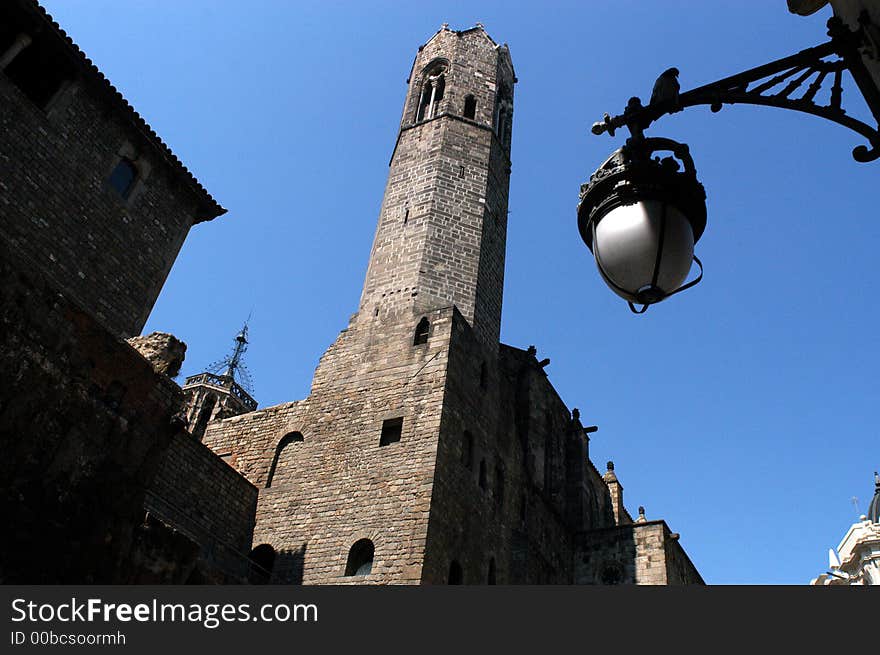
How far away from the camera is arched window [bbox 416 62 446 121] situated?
22.0 m

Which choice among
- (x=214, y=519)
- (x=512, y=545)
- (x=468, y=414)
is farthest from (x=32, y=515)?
(x=512, y=545)

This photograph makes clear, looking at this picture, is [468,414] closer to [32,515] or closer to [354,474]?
[354,474]

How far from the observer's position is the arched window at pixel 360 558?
13141 millimetres

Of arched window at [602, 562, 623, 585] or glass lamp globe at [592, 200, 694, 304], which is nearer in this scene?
glass lamp globe at [592, 200, 694, 304]

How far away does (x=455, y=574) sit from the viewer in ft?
45.1

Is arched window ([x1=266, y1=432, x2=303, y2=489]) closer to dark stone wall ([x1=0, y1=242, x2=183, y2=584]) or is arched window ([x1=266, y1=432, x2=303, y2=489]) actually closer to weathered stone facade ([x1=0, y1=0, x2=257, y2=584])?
weathered stone facade ([x1=0, y1=0, x2=257, y2=584])

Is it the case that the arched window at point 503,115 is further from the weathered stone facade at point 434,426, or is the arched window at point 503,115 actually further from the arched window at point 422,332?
the arched window at point 422,332

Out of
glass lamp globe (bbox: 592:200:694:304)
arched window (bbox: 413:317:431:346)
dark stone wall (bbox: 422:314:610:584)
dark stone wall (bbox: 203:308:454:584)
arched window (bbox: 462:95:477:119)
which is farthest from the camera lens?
arched window (bbox: 462:95:477:119)

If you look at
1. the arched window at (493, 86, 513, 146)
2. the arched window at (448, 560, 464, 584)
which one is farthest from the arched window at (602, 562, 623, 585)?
the arched window at (493, 86, 513, 146)

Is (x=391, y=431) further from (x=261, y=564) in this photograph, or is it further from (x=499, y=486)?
(x=261, y=564)

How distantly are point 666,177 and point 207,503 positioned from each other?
12.5m

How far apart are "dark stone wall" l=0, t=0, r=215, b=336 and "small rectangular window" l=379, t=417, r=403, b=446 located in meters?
5.51

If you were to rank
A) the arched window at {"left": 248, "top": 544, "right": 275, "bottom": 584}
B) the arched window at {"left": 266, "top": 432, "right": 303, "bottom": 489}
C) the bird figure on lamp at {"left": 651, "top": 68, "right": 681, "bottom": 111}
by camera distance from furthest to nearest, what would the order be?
the arched window at {"left": 266, "top": 432, "right": 303, "bottom": 489} < the arched window at {"left": 248, "top": 544, "right": 275, "bottom": 584} < the bird figure on lamp at {"left": 651, "top": 68, "right": 681, "bottom": 111}

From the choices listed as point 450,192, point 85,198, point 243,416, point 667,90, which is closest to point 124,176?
point 85,198
